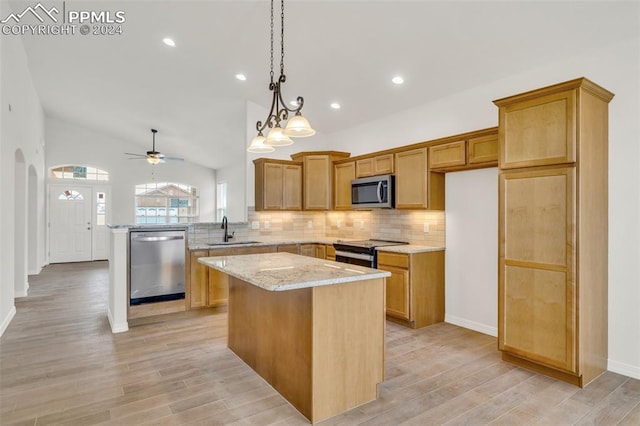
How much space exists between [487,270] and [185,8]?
13.9 ft

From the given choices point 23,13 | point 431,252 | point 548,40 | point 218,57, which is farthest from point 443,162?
point 23,13

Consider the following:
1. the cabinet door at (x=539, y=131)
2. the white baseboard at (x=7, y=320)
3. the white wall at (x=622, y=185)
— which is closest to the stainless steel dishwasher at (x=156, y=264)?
the white baseboard at (x=7, y=320)

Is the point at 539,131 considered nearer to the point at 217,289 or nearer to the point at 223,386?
the point at 223,386

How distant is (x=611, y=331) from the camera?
298 cm

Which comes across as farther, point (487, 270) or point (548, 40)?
point (487, 270)

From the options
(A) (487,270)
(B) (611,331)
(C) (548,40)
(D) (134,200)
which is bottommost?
(B) (611,331)

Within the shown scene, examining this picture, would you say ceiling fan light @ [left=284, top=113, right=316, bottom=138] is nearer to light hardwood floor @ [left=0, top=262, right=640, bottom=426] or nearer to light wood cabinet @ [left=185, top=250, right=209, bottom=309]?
light hardwood floor @ [left=0, top=262, right=640, bottom=426]

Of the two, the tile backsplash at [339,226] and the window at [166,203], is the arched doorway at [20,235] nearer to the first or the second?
the tile backsplash at [339,226]

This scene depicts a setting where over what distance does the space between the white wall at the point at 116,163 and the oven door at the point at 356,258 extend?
768cm

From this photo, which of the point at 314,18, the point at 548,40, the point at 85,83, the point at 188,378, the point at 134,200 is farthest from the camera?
the point at 134,200

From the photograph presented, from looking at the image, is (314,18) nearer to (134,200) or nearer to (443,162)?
(443,162)

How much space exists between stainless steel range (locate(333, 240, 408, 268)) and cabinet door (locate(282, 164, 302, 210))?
115cm

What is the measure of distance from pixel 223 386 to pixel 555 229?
9.29ft

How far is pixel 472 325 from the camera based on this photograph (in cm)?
411
